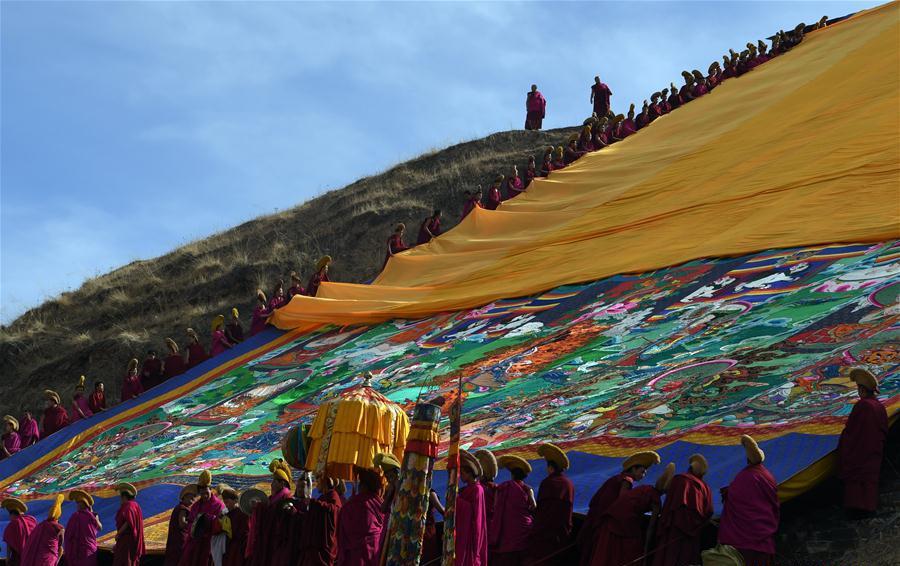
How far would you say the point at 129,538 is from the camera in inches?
386

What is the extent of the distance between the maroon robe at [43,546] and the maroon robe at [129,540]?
57 cm

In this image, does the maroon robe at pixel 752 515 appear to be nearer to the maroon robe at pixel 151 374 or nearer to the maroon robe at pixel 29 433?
the maroon robe at pixel 151 374

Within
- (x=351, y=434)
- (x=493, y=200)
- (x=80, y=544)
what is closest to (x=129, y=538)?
(x=80, y=544)

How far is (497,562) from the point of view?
26.9ft

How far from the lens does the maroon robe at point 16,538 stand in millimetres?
10547

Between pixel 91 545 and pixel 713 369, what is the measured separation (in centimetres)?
485

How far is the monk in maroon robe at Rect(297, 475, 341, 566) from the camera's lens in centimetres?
830

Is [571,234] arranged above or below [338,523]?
above

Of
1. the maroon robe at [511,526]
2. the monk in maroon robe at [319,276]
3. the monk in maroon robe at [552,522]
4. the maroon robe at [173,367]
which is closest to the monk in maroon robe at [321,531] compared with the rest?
the maroon robe at [511,526]

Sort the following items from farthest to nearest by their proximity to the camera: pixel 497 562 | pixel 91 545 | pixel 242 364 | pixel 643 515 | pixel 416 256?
1. pixel 416 256
2. pixel 242 364
3. pixel 91 545
4. pixel 497 562
5. pixel 643 515

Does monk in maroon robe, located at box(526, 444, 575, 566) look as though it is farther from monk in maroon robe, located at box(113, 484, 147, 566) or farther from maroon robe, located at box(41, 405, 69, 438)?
maroon robe, located at box(41, 405, 69, 438)

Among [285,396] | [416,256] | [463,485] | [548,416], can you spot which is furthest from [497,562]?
[416,256]

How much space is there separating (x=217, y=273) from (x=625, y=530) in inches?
575

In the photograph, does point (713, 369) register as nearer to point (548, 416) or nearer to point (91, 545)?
point (548, 416)
